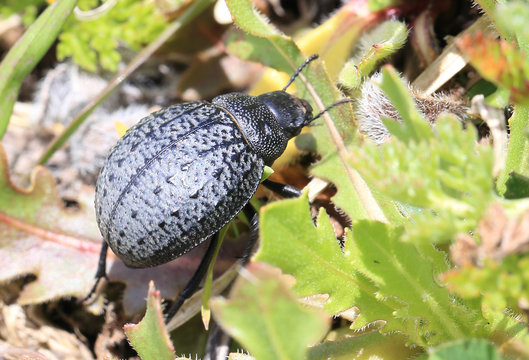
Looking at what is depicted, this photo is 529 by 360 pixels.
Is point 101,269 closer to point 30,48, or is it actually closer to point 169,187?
point 169,187

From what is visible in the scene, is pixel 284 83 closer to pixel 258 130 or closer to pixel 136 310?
pixel 258 130

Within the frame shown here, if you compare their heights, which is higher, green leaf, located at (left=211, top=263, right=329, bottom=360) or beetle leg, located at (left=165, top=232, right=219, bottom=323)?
green leaf, located at (left=211, top=263, right=329, bottom=360)

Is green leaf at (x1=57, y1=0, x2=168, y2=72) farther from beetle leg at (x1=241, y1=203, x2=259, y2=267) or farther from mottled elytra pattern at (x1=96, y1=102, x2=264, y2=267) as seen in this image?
beetle leg at (x1=241, y1=203, x2=259, y2=267)

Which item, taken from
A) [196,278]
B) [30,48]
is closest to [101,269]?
[196,278]

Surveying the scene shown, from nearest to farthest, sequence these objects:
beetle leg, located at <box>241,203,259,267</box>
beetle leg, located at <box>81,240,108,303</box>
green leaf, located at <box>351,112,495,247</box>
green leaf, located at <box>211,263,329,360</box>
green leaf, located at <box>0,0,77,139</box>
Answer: green leaf, located at <box>211,263,329,360</box>, green leaf, located at <box>351,112,495,247</box>, beetle leg, located at <box>241,203,259,267</box>, beetle leg, located at <box>81,240,108,303</box>, green leaf, located at <box>0,0,77,139</box>

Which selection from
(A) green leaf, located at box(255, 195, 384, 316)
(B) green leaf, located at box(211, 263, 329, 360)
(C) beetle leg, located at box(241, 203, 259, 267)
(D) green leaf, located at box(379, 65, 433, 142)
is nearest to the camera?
Answer: (B) green leaf, located at box(211, 263, 329, 360)

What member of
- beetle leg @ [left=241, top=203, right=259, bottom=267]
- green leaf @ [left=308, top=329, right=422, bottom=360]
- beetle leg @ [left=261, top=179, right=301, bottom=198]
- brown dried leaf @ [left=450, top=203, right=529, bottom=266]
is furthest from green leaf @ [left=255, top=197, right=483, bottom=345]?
beetle leg @ [left=261, top=179, right=301, bottom=198]

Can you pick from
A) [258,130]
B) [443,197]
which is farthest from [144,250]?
[443,197]
